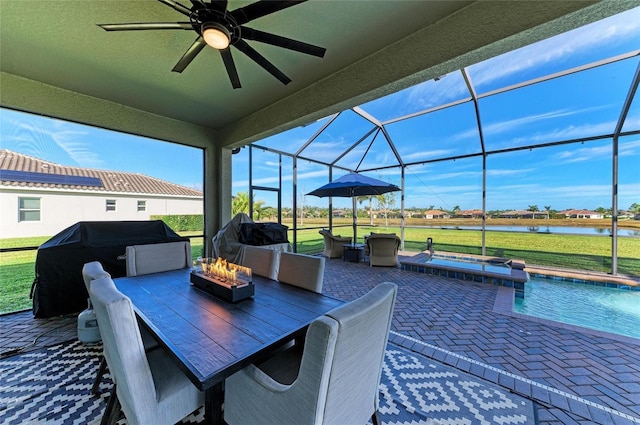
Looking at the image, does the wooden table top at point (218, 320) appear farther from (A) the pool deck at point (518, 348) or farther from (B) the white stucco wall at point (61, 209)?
(B) the white stucco wall at point (61, 209)

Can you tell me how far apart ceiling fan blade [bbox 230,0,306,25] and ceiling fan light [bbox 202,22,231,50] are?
14 cm

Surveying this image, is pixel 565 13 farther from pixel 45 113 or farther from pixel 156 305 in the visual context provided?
pixel 45 113

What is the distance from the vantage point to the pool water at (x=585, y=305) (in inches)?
131

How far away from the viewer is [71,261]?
3.24m

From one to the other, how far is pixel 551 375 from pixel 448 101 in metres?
5.86

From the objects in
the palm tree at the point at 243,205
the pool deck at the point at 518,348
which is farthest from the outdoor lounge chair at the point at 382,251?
the palm tree at the point at 243,205

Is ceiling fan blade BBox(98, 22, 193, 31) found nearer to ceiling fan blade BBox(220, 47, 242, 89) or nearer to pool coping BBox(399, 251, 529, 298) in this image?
ceiling fan blade BBox(220, 47, 242, 89)

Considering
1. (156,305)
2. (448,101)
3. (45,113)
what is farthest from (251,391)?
(448,101)

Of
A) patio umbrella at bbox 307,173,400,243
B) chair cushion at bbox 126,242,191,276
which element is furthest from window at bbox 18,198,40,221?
patio umbrella at bbox 307,173,400,243

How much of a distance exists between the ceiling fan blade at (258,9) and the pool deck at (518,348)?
3303 millimetres

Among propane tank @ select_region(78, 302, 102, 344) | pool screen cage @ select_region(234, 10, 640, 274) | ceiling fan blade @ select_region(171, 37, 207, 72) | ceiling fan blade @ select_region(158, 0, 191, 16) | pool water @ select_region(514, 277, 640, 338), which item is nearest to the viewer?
ceiling fan blade @ select_region(158, 0, 191, 16)

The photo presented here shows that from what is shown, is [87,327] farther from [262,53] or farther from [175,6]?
[262,53]

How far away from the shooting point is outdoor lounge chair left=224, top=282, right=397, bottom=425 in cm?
92

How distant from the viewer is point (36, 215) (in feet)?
12.9
